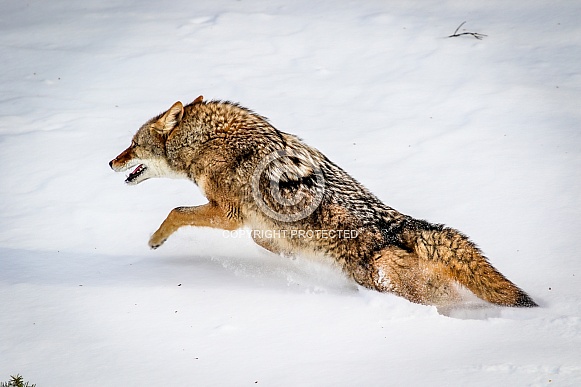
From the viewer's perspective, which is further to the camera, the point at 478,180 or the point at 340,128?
the point at 340,128

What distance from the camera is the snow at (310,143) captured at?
4.43m

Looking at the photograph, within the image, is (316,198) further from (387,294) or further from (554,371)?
(554,371)

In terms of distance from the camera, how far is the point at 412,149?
307 inches

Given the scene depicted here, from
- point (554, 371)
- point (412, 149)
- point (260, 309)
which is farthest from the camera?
point (412, 149)

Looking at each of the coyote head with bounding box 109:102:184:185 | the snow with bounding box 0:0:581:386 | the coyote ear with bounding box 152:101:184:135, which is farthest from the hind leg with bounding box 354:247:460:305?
the coyote ear with bounding box 152:101:184:135

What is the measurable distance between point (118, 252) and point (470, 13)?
7.83 meters

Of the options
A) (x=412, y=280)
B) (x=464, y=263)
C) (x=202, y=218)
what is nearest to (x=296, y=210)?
(x=202, y=218)

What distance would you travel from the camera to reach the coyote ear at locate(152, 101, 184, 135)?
6.29 m

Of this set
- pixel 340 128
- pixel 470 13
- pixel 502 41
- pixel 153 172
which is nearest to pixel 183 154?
pixel 153 172

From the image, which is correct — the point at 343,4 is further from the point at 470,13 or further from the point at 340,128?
the point at 340,128

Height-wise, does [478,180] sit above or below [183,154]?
below

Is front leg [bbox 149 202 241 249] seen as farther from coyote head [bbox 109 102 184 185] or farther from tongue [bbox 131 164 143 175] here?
tongue [bbox 131 164 143 175]

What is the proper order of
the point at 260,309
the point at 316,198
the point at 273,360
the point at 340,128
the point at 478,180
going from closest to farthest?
1. the point at 273,360
2. the point at 260,309
3. the point at 316,198
4. the point at 478,180
5. the point at 340,128

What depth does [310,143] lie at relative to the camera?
8.19 meters
